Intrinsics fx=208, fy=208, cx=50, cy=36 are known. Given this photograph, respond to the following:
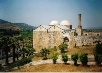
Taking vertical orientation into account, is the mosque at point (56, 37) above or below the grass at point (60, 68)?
above

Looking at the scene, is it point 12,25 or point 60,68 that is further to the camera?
point 12,25

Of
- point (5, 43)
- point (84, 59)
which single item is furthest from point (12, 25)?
point (84, 59)

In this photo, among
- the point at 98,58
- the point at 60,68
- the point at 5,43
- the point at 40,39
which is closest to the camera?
the point at 60,68

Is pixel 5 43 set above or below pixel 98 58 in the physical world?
above

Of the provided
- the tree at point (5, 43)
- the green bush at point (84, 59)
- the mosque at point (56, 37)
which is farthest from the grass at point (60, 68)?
the mosque at point (56, 37)

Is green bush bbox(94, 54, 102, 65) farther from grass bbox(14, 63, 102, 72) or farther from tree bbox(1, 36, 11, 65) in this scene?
tree bbox(1, 36, 11, 65)

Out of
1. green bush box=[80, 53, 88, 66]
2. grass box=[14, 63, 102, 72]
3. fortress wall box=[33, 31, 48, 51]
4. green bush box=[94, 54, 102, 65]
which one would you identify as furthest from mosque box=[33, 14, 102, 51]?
grass box=[14, 63, 102, 72]

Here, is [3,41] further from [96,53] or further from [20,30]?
[96,53]

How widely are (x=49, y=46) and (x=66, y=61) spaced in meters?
5.16

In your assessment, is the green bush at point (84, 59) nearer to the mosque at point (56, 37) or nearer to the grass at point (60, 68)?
the grass at point (60, 68)

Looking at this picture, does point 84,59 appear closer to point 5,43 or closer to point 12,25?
point 12,25

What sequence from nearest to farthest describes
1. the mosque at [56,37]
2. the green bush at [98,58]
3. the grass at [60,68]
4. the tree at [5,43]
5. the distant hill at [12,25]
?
the grass at [60,68], the green bush at [98,58], the distant hill at [12,25], the tree at [5,43], the mosque at [56,37]

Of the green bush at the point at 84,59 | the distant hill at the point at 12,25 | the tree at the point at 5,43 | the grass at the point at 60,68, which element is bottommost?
the grass at the point at 60,68

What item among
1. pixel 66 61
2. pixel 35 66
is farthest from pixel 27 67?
pixel 66 61
